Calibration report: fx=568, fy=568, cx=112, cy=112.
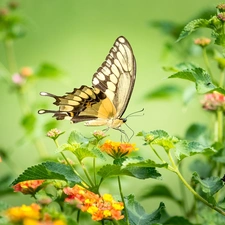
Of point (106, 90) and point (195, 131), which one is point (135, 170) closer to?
point (106, 90)

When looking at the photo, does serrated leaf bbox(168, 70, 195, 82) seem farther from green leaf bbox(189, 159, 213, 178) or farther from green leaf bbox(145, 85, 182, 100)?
green leaf bbox(145, 85, 182, 100)

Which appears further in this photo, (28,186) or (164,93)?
(164,93)

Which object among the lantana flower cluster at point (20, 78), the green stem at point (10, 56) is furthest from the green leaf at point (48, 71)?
the green stem at point (10, 56)

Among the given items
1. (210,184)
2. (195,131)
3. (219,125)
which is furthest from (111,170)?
(195,131)

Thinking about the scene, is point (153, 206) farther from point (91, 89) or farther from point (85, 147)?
point (85, 147)

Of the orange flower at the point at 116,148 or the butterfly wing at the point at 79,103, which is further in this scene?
the butterfly wing at the point at 79,103

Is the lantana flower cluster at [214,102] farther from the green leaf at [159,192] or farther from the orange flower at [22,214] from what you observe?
the orange flower at [22,214]
